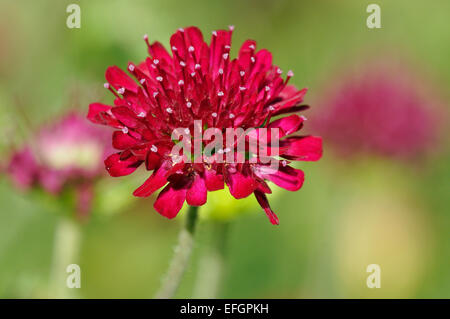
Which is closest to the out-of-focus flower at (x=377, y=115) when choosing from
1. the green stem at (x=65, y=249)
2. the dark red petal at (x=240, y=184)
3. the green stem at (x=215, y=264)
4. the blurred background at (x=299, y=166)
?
the blurred background at (x=299, y=166)

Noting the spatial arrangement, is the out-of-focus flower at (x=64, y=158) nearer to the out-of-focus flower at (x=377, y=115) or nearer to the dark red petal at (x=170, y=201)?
the dark red petal at (x=170, y=201)

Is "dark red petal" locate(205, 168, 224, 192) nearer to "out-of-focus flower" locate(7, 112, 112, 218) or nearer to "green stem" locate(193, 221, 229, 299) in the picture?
"green stem" locate(193, 221, 229, 299)

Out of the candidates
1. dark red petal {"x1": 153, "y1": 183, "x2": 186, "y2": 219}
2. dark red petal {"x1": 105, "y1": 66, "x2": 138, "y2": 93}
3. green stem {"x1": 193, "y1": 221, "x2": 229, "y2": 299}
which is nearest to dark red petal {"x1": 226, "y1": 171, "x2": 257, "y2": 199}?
dark red petal {"x1": 153, "y1": 183, "x2": 186, "y2": 219}

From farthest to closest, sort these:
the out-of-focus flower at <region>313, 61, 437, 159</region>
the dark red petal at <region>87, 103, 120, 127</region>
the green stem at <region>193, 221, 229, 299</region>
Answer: the out-of-focus flower at <region>313, 61, 437, 159</region>
the green stem at <region>193, 221, 229, 299</region>
the dark red petal at <region>87, 103, 120, 127</region>

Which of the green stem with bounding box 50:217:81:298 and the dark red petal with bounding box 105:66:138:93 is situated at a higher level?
the dark red petal with bounding box 105:66:138:93

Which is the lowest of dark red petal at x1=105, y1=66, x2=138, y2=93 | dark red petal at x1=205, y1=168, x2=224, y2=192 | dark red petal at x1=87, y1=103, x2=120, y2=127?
dark red petal at x1=205, y1=168, x2=224, y2=192

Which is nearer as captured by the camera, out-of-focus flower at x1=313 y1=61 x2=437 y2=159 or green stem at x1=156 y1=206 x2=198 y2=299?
green stem at x1=156 y1=206 x2=198 y2=299
